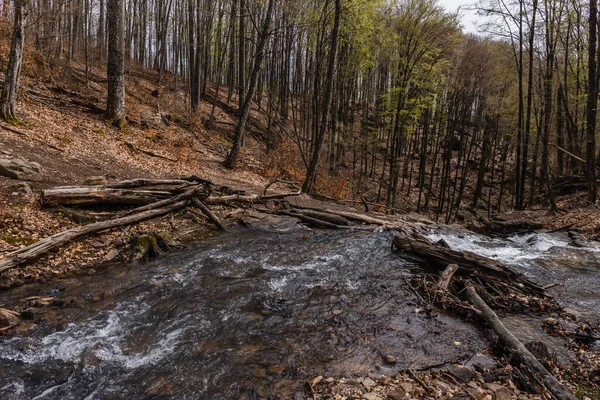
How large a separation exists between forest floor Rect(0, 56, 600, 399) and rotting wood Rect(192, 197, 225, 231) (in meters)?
0.21

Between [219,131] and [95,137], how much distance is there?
10.6m

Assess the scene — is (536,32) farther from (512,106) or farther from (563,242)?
(563,242)

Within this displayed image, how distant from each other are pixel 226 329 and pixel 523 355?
3919 millimetres

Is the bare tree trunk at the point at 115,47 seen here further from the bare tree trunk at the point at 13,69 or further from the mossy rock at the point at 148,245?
the mossy rock at the point at 148,245

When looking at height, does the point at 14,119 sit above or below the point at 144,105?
below

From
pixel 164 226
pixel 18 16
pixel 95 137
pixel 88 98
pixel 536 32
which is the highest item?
pixel 536 32

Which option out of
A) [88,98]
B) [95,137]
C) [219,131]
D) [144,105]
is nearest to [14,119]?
[95,137]

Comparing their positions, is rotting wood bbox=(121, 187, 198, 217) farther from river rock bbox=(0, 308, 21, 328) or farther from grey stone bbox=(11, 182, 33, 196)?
river rock bbox=(0, 308, 21, 328)

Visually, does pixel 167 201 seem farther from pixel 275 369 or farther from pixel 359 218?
pixel 359 218

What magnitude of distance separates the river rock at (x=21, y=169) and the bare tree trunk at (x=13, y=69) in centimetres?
312

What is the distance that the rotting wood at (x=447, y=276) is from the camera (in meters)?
6.16

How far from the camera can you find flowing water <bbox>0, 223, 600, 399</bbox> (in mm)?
3859

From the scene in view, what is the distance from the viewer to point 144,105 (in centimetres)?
1950

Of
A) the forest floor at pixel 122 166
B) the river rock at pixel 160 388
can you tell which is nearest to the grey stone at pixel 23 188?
the forest floor at pixel 122 166
